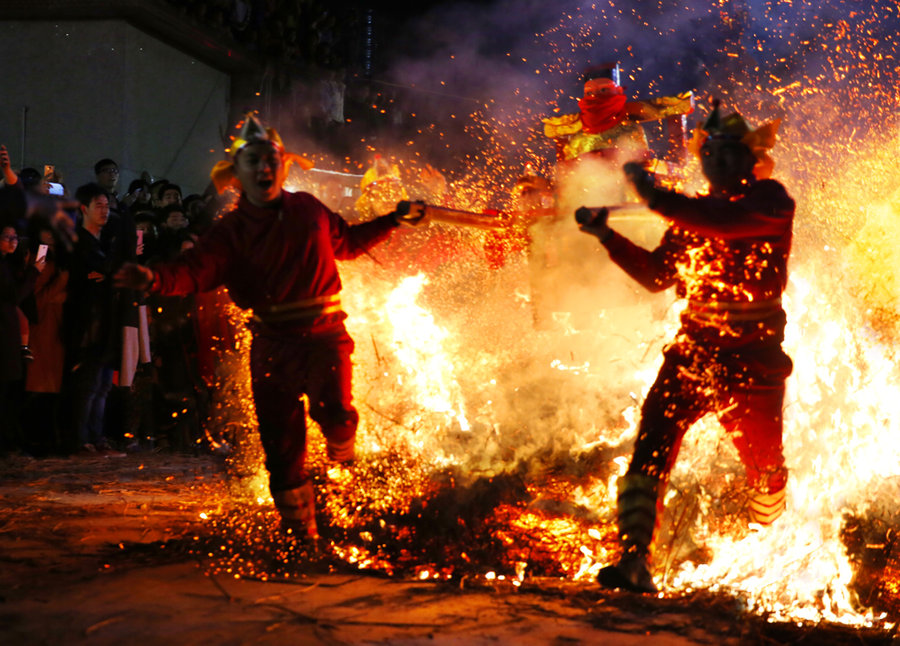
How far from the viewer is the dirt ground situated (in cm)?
306

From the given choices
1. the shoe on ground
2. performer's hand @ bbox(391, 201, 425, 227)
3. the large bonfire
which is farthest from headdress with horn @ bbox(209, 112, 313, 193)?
the shoe on ground

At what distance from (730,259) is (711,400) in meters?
0.63

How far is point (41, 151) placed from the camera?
11906 mm

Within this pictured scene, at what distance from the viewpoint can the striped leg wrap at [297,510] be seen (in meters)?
4.32

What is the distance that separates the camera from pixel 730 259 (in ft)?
12.7

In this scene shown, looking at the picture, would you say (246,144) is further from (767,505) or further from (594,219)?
(767,505)

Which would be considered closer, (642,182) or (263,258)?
(642,182)

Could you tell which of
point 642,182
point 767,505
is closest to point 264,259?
point 642,182

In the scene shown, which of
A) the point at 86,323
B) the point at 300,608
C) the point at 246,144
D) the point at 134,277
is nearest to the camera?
the point at 300,608

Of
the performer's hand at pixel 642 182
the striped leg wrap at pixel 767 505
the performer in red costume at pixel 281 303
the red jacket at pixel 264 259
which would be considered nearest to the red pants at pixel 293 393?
the performer in red costume at pixel 281 303

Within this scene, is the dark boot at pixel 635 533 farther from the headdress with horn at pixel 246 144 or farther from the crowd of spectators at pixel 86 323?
the crowd of spectators at pixel 86 323

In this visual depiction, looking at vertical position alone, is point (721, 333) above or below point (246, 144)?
below

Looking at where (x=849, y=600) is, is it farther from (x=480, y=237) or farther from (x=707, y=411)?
(x=480, y=237)

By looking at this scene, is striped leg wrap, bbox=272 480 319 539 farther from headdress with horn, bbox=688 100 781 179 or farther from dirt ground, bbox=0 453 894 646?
headdress with horn, bbox=688 100 781 179
